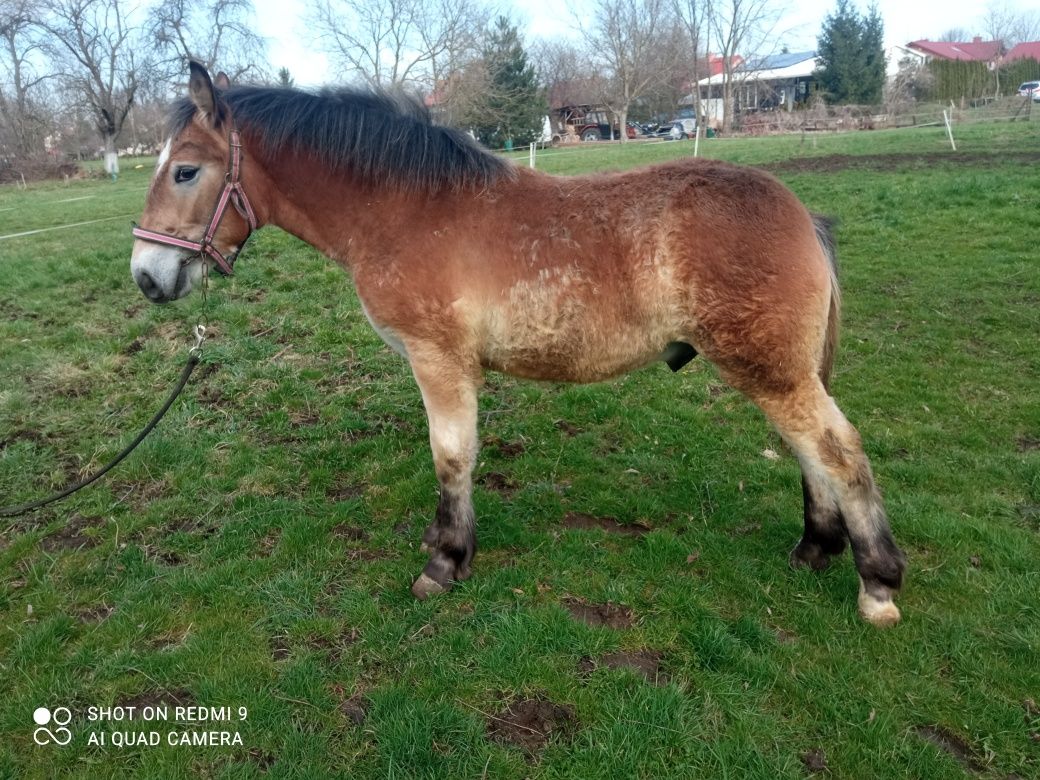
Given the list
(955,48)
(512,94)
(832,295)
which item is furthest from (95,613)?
(955,48)

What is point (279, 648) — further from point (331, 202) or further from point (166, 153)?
point (166, 153)

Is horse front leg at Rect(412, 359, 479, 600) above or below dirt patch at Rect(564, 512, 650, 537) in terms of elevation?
above

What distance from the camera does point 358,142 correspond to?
133 inches

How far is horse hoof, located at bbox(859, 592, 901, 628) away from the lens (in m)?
3.21

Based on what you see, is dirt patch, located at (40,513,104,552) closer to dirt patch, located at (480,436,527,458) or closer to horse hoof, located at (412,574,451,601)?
horse hoof, located at (412,574,451,601)

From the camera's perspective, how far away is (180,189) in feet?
10.8

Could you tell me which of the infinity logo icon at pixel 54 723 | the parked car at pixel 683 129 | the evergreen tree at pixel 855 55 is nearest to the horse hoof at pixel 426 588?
the infinity logo icon at pixel 54 723

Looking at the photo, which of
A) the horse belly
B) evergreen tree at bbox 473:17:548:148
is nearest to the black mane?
the horse belly

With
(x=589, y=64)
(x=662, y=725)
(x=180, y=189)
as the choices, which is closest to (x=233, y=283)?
(x=180, y=189)

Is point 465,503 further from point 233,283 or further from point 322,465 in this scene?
point 233,283

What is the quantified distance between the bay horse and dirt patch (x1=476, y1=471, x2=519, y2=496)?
1.04 meters

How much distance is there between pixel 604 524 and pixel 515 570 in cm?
81

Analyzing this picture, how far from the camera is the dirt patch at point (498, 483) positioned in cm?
461

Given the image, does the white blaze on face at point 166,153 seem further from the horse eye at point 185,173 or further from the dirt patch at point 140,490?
the dirt patch at point 140,490
